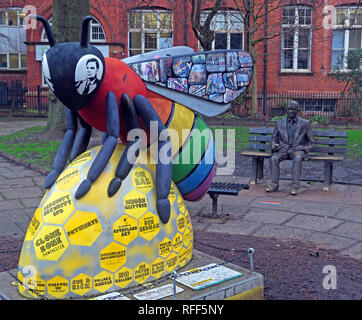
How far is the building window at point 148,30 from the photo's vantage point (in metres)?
24.2

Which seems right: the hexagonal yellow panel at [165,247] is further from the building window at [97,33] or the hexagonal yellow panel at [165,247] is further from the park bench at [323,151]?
the building window at [97,33]

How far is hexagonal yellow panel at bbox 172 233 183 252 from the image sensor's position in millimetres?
3840

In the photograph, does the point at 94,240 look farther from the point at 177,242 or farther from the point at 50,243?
the point at 177,242

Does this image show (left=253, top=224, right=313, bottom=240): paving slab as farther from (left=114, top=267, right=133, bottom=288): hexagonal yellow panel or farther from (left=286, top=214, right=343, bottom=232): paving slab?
(left=114, top=267, right=133, bottom=288): hexagonal yellow panel

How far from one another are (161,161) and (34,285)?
4.55 feet

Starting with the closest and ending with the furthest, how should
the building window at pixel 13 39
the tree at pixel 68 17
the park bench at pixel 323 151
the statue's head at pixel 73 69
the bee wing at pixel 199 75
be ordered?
1. the statue's head at pixel 73 69
2. the bee wing at pixel 199 75
3. the park bench at pixel 323 151
4. the tree at pixel 68 17
5. the building window at pixel 13 39

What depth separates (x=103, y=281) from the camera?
3434mm

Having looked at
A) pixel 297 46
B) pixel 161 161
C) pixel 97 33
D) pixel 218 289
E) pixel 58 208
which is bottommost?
pixel 218 289

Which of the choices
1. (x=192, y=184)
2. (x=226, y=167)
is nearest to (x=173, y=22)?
(x=226, y=167)

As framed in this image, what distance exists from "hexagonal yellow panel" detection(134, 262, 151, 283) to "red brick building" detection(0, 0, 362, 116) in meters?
20.7

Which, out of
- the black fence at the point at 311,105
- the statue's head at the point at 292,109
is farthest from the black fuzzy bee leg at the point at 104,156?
the black fence at the point at 311,105

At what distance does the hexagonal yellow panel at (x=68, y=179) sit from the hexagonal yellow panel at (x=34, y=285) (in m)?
0.70

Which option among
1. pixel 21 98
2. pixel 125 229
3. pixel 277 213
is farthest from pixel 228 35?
pixel 125 229

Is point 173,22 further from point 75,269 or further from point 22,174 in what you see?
point 75,269
